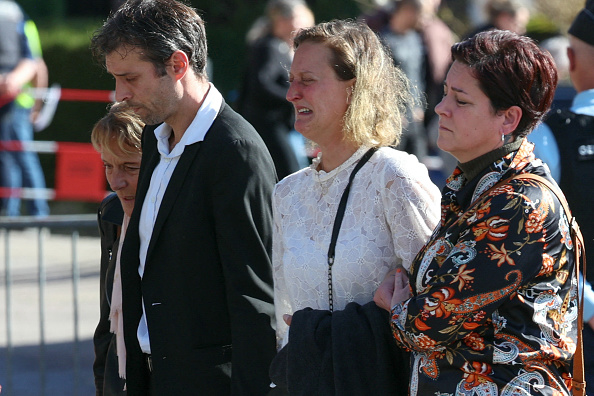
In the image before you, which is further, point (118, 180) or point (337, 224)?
point (118, 180)

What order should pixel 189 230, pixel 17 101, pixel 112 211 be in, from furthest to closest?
pixel 17 101, pixel 112 211, pixel 189 230

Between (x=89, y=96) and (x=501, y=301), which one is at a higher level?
(x=89, y=96)

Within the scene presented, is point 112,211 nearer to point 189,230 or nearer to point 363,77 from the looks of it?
point 189,230

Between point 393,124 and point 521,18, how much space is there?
19.2ft

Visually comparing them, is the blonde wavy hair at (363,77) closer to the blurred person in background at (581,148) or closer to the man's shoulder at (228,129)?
the man's shoulder at (228,129)

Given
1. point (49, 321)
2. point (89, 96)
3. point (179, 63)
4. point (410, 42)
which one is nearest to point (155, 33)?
point (179, 63)

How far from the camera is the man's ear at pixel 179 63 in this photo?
3.03 m

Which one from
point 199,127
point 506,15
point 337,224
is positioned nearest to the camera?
point 337,224

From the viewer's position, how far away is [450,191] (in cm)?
242

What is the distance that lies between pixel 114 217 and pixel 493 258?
70.2 inches

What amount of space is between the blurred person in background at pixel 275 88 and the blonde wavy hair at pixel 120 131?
3.76 m

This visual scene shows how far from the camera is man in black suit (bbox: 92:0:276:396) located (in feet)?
9.42

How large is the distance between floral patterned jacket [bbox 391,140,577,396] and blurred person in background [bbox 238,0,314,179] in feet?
16.4

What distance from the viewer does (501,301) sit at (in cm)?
218
